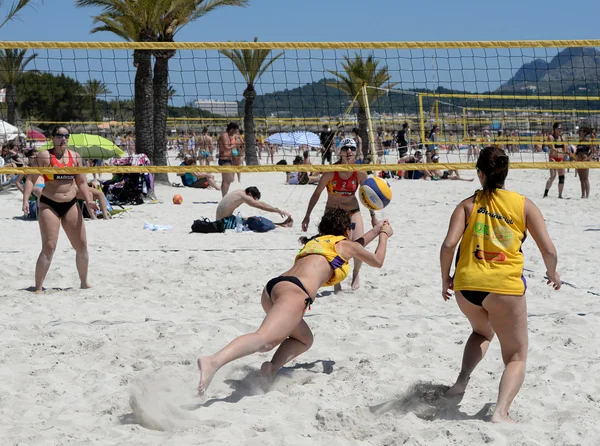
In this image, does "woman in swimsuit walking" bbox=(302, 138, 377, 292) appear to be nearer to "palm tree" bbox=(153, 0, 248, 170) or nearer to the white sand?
the white sand

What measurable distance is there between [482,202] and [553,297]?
2.82m

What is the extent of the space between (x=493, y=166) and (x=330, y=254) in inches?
38.8

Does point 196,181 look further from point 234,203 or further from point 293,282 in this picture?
point 293,282

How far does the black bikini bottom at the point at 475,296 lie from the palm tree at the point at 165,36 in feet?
43.2

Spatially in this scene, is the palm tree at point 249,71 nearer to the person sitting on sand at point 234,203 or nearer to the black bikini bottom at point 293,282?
the person sitting on sand at point 234,203

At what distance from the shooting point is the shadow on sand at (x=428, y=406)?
3.39 metres

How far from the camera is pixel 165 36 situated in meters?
16.1

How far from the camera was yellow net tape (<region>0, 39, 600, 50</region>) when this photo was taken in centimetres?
606

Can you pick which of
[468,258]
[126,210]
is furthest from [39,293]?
[126,210]

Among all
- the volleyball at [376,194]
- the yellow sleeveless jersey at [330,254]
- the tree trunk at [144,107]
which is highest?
the tree trunk at [144,107]

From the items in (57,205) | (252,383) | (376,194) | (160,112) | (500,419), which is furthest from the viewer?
(160,112)

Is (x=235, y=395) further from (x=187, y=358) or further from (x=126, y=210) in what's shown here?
(x=126, y=210)

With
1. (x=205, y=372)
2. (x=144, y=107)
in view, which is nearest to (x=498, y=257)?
(x=205, y=372)

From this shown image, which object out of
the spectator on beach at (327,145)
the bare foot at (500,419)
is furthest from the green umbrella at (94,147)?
the bare foot at (500,419)
